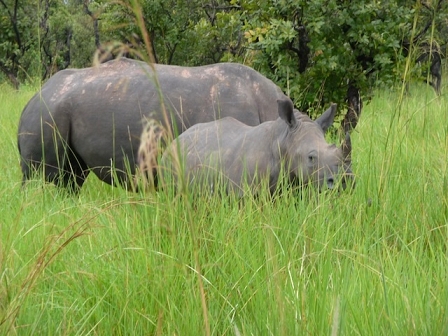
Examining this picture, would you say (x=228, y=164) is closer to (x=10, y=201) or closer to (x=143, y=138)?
(x=10, y=201)

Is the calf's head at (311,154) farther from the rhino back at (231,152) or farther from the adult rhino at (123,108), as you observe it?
the adult rhino at (123,108)

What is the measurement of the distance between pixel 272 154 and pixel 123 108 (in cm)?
178

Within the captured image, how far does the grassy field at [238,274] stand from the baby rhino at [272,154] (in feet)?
0.56

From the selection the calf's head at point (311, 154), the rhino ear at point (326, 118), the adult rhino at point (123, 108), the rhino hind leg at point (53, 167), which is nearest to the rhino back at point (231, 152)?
the calf's head at point (311, 154)

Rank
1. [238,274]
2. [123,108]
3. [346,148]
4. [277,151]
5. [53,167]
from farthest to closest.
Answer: [53,167]
[123,108]
[277,151]
[346,148]
[238,274]

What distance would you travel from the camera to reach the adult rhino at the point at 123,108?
17.5 ft

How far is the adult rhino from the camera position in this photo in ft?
17.5

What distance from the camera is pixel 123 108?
17.7 ft

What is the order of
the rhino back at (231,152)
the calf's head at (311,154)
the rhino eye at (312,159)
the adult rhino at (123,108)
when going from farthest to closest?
1. the adult rhino at (123,108)
2. the rhino back at (231,152)
3. the rhino eye at (312,159)
4. the calf's head at (311,154)

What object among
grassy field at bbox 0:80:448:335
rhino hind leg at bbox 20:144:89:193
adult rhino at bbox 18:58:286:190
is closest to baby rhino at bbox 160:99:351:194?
grassy field at bbox 0:80:448:335

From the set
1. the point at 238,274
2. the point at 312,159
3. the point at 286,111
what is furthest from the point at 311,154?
the point at 238,274

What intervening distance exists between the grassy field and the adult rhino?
1708 millimetres

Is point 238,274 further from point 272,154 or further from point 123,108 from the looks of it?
point 123,108

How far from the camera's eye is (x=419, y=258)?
2688mm
